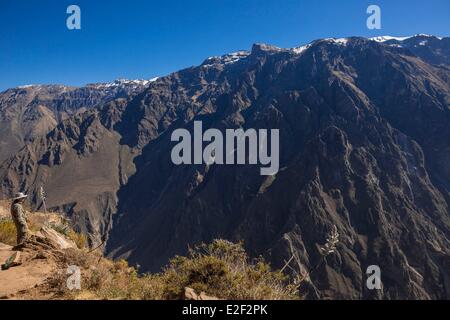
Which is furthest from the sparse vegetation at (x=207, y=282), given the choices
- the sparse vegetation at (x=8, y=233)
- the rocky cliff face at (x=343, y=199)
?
the rocky cliff face at (x=343, y=199)

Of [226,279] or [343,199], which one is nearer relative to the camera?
[226,279]

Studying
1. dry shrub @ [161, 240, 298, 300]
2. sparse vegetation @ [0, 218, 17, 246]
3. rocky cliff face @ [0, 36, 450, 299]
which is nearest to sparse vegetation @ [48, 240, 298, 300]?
dry shrub @ [161, 240, 298, 300]

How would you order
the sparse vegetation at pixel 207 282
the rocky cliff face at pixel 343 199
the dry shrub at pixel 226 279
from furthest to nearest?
the rocky cliff face at pixel 343 199, the sparse vegetation at pixel 207 282, the dry shrub at pixel 226 279

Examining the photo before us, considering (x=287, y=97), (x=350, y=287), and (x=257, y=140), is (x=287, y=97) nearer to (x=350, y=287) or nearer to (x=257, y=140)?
(x=257, y=140)

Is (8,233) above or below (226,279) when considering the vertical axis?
below

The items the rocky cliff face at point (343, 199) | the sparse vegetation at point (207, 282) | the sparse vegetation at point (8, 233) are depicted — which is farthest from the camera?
the rocky cliff face at point (343, 199)

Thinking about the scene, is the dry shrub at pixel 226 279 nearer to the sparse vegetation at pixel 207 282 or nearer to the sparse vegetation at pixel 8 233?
the sparse vegetation at pixel 207 282

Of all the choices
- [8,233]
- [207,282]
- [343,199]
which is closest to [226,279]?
[207,282]

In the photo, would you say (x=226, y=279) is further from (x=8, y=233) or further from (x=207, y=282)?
(x=8, y=233)

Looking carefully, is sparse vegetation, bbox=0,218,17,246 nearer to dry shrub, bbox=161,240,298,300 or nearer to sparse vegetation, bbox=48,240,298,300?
sparse vegetation, bbox=48,240,298,300

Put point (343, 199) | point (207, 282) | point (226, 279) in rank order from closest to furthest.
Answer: point (226, 279)
point (207, 282)
point (343, 199)

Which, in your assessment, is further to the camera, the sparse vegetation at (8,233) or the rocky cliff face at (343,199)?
the rocky cliff face at (343,199)
